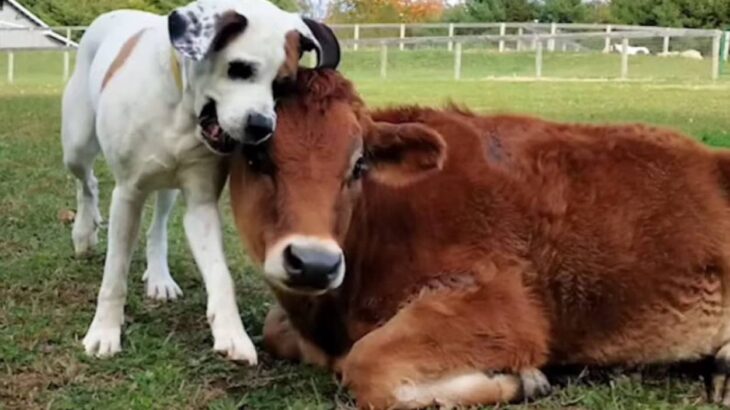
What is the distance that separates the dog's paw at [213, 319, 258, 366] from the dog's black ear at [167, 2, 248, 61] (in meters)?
0.94

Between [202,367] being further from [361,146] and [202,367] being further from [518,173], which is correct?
[518,173]

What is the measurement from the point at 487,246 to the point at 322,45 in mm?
907

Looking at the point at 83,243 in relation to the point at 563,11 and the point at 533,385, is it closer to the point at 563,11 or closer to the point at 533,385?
the point at 533,385

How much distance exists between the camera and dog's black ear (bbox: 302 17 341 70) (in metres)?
3.92

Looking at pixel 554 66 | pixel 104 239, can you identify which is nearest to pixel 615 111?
pixel 104 239

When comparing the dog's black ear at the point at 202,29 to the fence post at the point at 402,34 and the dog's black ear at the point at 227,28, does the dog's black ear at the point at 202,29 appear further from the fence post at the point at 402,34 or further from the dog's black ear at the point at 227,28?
the fence post at the point at 402,34

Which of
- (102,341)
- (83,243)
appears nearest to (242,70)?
(102,341)

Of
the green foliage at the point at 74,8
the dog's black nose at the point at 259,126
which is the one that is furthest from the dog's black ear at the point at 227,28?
the green foliage at the point at 74,8

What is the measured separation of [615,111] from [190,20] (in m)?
14.2

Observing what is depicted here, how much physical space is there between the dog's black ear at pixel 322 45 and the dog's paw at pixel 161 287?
1.64 m

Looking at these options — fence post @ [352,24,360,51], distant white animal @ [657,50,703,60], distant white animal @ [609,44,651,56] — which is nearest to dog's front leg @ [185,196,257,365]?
fence post @ [352,24,360,51]

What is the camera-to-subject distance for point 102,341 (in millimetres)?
4246

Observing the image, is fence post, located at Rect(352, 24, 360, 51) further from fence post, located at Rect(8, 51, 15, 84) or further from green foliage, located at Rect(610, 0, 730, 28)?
green foliage, located at Rect(610, 0, 730, 28)

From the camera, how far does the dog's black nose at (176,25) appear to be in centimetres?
374
